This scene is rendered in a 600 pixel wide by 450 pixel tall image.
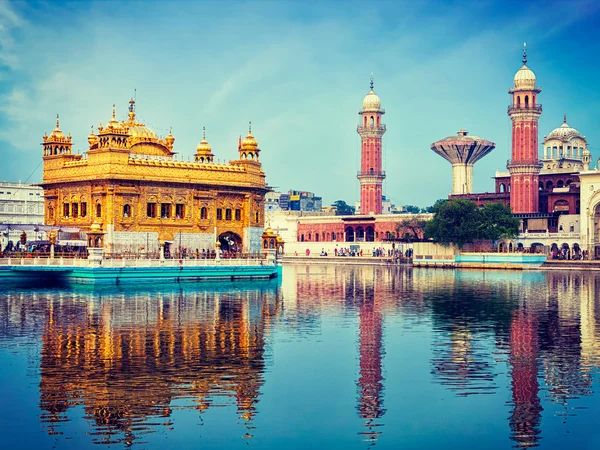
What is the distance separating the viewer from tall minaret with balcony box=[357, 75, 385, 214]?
10506cm

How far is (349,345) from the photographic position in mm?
23156

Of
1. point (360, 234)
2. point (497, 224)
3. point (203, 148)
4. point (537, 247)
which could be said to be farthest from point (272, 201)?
point (203, 148)

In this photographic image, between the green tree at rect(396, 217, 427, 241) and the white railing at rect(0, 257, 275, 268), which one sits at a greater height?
A: the green tree at rect(396, 217, 427, 241)

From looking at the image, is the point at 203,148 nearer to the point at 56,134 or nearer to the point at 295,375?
the point at 56,134

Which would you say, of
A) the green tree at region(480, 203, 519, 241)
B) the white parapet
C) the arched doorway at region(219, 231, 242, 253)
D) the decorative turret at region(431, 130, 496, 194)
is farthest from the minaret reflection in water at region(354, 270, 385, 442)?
the white parapet

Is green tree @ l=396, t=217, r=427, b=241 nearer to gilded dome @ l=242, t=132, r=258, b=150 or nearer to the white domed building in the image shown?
the white domed building

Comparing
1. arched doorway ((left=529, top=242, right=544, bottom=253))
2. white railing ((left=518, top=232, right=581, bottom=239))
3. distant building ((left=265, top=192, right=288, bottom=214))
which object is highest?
distant building ((left=265, top=192, right=288, bottom=214))

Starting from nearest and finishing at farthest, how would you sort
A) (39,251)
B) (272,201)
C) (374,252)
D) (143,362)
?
(143,362)
(39,251)
(374,252)
(272,201)

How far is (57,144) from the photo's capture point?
Answer: 54.6 metres

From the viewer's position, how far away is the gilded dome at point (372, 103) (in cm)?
10556

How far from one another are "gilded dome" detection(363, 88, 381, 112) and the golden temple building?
51.5m

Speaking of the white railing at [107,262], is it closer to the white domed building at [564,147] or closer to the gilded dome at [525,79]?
the gilded dome at [525,79]

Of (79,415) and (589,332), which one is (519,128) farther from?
(79,415)

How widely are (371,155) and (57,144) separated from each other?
55.7 m
